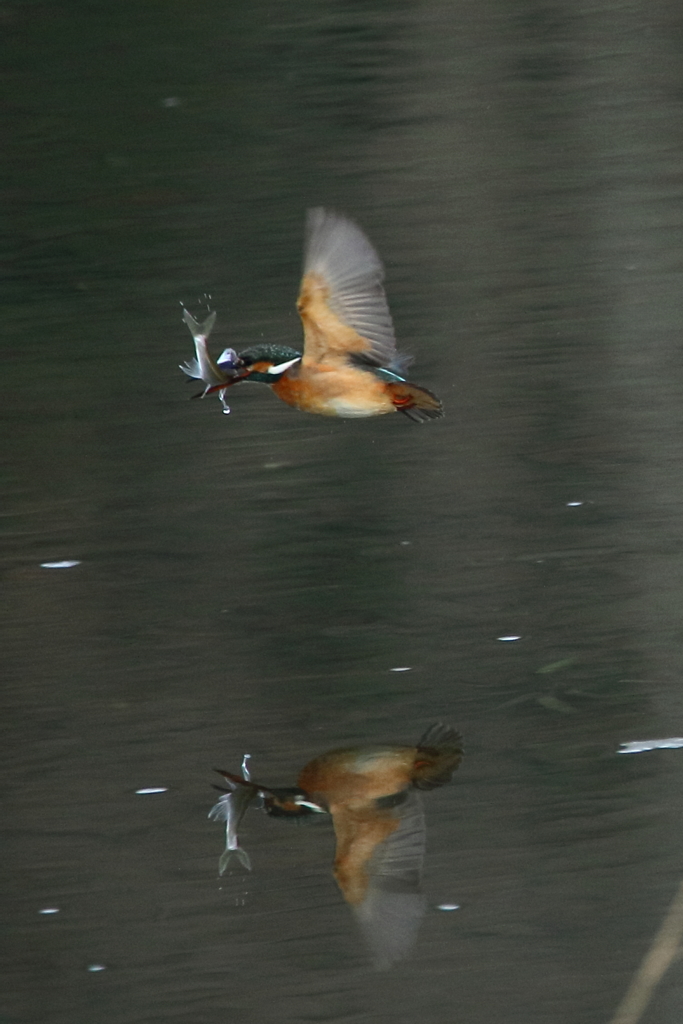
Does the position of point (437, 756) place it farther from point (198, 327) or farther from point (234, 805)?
point (198, 327)

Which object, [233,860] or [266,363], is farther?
[266,363]

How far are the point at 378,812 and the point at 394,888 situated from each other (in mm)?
207

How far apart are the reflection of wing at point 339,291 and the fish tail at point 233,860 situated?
120 cm

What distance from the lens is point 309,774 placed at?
3549 mm

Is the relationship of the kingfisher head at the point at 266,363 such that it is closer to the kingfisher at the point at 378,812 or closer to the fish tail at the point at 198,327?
the fish tail at the point at 198,327

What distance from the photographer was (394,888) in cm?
321

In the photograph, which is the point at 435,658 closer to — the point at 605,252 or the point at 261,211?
the point at 605,252

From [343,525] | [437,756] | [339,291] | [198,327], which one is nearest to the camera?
[437,756]

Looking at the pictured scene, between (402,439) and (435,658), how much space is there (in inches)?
48.8

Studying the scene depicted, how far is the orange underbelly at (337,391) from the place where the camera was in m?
4.12

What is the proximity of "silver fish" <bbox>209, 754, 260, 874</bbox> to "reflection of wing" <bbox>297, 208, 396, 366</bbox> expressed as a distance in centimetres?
100

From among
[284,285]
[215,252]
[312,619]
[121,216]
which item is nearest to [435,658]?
[312,619]

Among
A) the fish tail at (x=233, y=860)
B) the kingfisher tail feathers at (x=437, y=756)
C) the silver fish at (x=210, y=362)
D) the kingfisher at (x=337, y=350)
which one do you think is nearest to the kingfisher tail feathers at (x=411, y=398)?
the kingfisher at (x=337, y=350)

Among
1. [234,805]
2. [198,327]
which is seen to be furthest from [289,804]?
[198,327]
